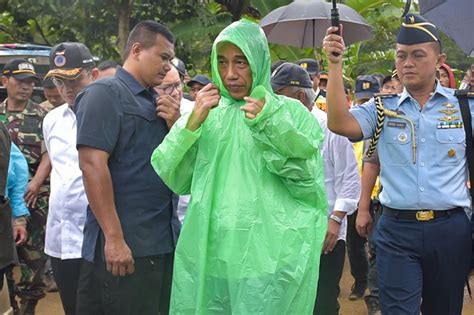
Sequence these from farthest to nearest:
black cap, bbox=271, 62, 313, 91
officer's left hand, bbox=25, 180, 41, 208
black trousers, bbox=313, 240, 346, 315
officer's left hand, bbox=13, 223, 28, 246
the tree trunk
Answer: the tree trunk < officer's left hand, bbox=25, 180, 41, 208 < officer's left hand, bbox=13, 223, 28, 246 < black trousers, bbox=313, 240, 346, 315 < black cap, bbox=271, 62, 313, 91

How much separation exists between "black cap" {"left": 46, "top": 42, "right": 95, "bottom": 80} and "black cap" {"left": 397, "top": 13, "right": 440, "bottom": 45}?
199 centimetres

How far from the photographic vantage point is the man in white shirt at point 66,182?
15.2ft

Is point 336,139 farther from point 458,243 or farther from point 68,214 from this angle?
point 68,214

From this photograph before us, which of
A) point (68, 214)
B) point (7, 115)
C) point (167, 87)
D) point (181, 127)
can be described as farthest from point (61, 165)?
point (7, 115)

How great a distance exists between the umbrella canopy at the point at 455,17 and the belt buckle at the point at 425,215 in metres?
0.96

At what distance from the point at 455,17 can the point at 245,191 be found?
1898 mm

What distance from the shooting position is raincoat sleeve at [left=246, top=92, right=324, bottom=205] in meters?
3.34

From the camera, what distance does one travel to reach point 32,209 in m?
7.07

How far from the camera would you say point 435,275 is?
4.37 meters

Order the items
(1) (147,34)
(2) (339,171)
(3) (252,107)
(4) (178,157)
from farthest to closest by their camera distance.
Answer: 1. (2) (339,171)
2. (1) (147,34)
3. (4) (178,157)
4. (3) (252,107)

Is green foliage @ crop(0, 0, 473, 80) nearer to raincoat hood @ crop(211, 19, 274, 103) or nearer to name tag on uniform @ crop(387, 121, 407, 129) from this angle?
name tag on uniform @ crop(387, 121, 407, 129)

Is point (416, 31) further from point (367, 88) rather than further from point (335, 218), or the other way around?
point (367, 88)

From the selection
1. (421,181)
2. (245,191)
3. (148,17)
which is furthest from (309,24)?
(148,17)

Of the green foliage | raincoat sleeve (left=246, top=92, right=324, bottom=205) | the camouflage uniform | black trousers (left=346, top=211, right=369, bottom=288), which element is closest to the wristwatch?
raincoat sleeve (left=246, top=92, right=324, bottom=205)
